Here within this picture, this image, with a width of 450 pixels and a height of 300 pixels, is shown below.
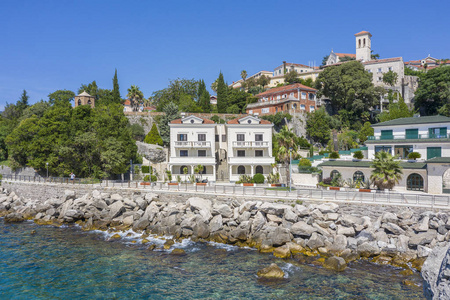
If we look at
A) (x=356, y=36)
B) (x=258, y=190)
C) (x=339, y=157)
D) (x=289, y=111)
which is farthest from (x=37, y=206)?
(x=356, y=36)

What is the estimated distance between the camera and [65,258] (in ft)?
80.5

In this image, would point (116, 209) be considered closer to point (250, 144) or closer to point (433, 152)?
point (250, 144)

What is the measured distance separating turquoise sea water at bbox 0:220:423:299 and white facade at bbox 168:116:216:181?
63.7 ft

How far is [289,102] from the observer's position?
69.2m

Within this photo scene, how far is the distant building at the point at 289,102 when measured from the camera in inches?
2726

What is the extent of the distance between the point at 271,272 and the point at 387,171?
55.4 feet

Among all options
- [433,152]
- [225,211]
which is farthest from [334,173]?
[225,211]

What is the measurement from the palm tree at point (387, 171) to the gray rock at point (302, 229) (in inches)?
390

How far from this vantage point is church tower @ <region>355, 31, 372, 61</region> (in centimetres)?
10506

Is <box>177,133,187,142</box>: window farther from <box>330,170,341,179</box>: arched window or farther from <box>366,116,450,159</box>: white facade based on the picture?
<box>366,116,450,159</box>: white facade

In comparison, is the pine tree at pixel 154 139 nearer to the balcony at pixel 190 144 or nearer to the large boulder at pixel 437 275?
the balcony at pixel 190 144

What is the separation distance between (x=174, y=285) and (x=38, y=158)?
33.8 meters

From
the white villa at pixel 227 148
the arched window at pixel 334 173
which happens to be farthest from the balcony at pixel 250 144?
the arched window at pixel 334 173

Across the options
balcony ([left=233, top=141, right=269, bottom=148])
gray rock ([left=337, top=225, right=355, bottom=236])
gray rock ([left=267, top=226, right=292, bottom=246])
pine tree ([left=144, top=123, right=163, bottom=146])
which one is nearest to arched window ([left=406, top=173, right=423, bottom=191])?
gray rock ([left=337, top=225, right=355, bottom=236])
